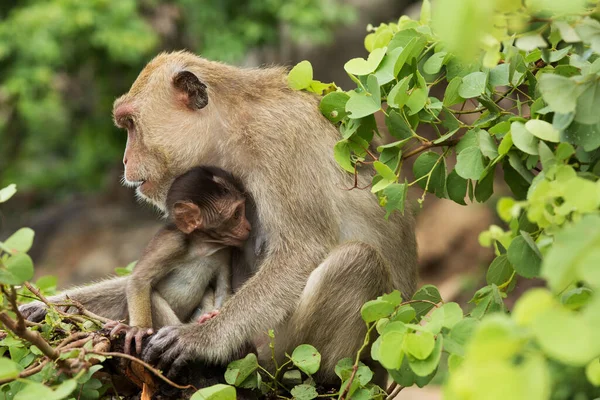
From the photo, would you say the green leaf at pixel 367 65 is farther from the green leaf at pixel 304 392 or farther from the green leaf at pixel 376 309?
the green leaf at pixel 304 392

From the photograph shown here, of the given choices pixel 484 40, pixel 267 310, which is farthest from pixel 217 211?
A: pixel 484 40

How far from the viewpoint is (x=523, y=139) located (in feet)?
8.91

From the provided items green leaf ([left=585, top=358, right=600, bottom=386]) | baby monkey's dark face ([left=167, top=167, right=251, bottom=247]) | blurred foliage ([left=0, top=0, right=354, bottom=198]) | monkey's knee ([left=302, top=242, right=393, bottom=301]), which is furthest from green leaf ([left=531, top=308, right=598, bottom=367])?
blurred foliage ([left=0, top=0, right=354, bottom=198])

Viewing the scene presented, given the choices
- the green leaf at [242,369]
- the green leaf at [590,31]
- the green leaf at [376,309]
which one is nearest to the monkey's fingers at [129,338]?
the green leaf at [242,369]

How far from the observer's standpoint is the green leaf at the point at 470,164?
312 centimetres

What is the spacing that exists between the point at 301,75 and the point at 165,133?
89 centimetres

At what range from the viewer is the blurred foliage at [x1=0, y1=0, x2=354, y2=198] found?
10.4 meters

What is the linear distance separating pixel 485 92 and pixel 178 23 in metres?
10.6

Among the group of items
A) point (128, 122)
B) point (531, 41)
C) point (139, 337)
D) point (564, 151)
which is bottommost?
point (139, 337)

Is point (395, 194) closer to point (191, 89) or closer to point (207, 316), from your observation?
point (207, 316)

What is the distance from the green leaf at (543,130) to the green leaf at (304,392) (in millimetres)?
1613

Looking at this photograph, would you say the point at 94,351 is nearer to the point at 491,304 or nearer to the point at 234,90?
the point at 491,304

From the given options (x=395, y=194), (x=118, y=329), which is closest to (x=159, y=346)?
(x=118, y=329)

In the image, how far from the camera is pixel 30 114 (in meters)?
11.1
